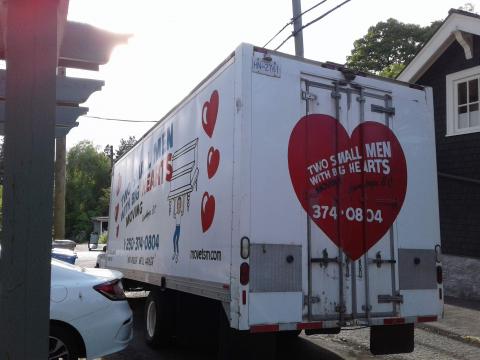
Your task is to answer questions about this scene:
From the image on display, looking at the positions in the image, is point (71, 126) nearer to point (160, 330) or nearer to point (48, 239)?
point (160, 330)

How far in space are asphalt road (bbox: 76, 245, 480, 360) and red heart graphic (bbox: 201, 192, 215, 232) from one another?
144 centimetres

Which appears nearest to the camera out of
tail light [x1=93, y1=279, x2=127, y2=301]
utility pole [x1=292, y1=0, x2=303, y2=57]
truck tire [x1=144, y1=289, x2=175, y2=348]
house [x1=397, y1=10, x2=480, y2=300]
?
tail light [x1=93, y1=279, x2=127, y2=301]

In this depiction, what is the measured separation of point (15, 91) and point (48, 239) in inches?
29.4

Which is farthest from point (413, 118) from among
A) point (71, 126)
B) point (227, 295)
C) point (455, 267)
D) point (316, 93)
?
point (455, 267)

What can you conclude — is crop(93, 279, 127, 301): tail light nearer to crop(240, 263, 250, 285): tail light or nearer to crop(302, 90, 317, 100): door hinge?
crop(240, 263, 250, 285): tail light

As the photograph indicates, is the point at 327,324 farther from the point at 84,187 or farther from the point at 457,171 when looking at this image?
the point at 84,187

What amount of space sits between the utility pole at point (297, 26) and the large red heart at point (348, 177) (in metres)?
6.41

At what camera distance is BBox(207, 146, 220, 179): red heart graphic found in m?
5.39

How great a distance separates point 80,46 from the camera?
12.3 feet

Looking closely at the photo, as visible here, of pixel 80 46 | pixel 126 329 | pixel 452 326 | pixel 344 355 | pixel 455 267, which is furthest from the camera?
pixel 455 267

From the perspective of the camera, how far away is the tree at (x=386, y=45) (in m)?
37.0

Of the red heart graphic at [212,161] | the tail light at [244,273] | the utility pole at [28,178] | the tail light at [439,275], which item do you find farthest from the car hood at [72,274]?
the tail light at [439,275]

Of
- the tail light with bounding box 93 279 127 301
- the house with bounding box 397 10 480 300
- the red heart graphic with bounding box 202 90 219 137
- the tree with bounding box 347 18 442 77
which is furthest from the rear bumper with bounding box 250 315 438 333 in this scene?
the tree with bounding box 347 18 442 77

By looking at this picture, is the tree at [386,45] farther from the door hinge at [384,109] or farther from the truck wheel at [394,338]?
the truck wheel at [394,338]
